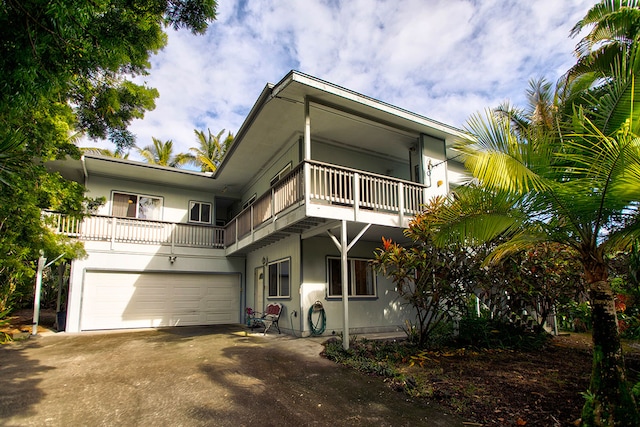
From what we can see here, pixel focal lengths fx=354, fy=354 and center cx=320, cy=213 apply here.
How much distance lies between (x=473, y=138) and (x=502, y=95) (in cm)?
397

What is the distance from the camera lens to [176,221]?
14.3 meters

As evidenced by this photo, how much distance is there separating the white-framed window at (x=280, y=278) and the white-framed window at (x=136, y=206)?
5.67 m

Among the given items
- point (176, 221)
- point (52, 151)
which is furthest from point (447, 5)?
point (176, 221)

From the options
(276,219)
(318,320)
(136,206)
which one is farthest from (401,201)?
(136,206)

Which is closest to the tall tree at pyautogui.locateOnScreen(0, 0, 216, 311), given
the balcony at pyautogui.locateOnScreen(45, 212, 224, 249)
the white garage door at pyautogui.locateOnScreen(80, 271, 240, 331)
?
the balcony at pyautogui.locateOnScreen(45, 212, 224, 249)

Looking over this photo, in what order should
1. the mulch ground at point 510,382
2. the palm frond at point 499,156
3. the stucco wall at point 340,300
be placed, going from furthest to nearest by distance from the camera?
1. the stucco wall at point 340,300
2. the mulch ground at point 510,382
3. the palm frond at point 499,156

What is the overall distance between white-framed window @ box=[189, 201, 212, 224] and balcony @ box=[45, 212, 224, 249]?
108 cm

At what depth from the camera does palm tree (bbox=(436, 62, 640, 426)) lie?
10.8 feet

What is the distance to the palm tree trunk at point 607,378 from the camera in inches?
127

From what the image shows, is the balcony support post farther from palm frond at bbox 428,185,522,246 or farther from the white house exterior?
palm frond at bbox 428,185,522,246

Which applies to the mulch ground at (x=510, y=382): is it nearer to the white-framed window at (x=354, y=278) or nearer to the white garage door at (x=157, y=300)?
the white-framed window at (x=354, y=278)

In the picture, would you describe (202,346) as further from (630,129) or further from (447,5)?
(447,5)

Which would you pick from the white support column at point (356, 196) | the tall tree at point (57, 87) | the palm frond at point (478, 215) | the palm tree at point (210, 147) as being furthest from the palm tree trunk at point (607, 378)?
the palm tree at point (210, 147)

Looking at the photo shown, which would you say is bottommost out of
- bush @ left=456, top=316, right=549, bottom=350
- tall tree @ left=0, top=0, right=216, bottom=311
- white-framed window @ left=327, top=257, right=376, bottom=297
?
bush @ left=456, top=316, right=549, bottom=350
